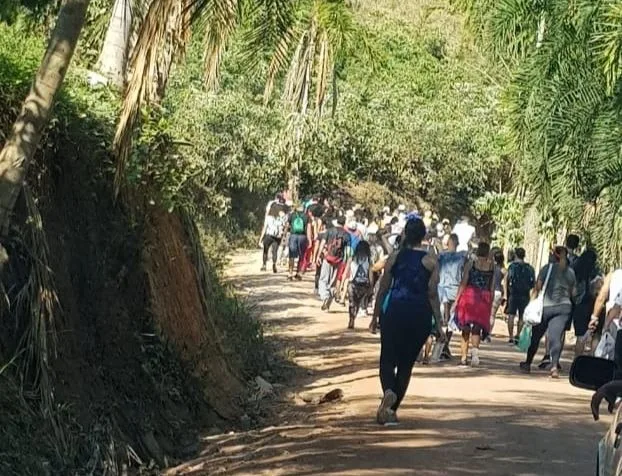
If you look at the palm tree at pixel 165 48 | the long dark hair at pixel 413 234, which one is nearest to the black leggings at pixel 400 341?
the long dark hair at pixel 413 234

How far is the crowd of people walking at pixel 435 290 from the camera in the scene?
11.7 metres

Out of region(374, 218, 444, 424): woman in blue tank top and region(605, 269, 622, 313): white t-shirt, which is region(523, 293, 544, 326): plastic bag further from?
region(374, 218, 444, 424): woman in blue tank top

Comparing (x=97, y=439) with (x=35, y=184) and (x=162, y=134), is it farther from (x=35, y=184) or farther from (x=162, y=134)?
(x=162, y=134)

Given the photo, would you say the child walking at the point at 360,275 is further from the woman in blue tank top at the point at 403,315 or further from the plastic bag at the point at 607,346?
the woman in blue tank top at the point at 403,315

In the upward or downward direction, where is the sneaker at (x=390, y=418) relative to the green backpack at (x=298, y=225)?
downward

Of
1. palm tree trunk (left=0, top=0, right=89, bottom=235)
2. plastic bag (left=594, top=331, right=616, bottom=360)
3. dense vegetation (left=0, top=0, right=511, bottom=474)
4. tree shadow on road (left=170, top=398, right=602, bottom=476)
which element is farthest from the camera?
plastic bag (left=594, top=331, right=616, bottom=360)

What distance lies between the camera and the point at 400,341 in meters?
11.6

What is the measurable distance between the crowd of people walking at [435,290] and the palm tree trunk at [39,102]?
355 cm

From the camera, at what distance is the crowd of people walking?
38.4ft

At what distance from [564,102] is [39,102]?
52.8ft

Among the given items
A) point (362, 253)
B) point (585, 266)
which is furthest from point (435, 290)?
point (362, 253)

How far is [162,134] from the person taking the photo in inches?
480

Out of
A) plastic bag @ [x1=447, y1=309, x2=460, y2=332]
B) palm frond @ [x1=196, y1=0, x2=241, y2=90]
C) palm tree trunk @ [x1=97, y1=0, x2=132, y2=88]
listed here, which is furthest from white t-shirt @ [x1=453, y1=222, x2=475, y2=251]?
palm tree trunk @ [x1=97, y1=0, x2=132, y2=88]

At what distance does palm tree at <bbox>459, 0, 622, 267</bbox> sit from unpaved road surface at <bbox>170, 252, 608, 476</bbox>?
5.11 meters
